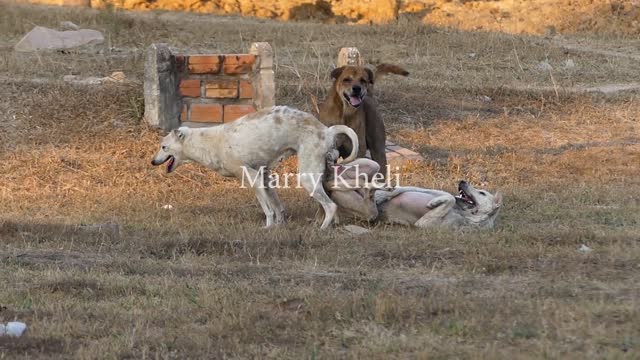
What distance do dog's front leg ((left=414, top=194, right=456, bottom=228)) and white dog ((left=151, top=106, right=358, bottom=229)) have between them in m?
0.64

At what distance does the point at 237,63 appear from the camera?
8.87 meters

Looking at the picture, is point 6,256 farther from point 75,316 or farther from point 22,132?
point 22,132

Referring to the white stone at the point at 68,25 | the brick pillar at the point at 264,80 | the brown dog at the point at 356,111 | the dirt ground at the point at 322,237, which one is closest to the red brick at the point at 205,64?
the brick pillar at the point at 264,80

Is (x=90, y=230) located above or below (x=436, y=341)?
below

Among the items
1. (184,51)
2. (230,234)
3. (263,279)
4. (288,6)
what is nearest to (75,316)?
(263,279)

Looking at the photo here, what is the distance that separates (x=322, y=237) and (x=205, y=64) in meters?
3.06

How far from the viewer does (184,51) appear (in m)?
13.4

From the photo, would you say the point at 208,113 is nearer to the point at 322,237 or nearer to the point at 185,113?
the point at 185,113

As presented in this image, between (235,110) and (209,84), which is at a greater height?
(209,84)

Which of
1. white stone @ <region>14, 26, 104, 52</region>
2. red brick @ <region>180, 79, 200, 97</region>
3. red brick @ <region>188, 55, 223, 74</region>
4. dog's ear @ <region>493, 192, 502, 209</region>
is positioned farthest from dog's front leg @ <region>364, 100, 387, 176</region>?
white stone @ <region>14, 26, 104, 52</region>

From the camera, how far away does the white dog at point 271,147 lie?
22.6 feet

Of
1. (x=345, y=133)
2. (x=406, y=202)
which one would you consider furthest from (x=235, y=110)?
(x=406, y=202)

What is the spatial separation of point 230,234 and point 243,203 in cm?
124

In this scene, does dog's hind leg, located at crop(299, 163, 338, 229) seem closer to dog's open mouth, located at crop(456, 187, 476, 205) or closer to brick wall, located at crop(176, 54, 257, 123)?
dog's open mouth, located at crop(456, 187, 476, 205)
